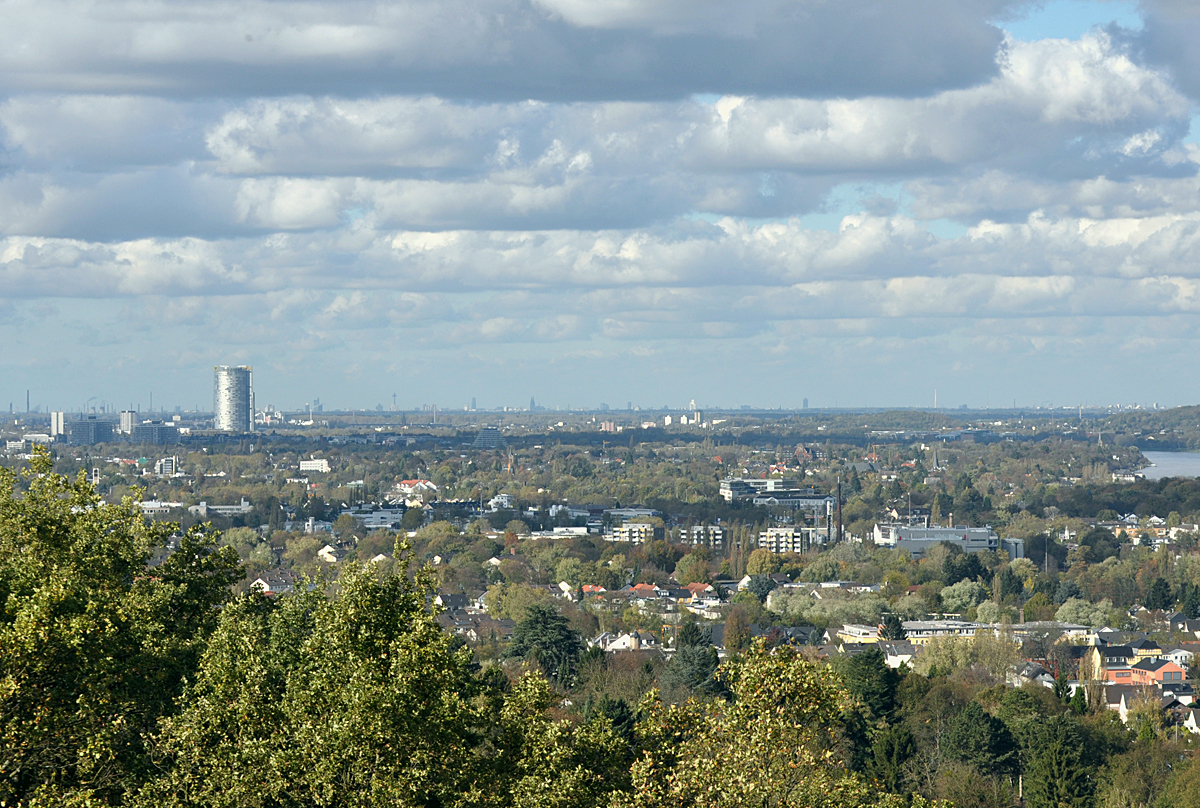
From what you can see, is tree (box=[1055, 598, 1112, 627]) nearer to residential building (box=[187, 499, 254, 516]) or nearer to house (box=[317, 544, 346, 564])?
house (box=[317, 544, 346, 564])

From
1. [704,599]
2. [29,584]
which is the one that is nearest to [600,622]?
[704,599]

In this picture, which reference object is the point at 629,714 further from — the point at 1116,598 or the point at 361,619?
the point at 1116,598

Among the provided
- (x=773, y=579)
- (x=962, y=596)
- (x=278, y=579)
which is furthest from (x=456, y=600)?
(x=962, y=596)

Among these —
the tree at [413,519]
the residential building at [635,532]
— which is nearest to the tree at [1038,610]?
the residential building at [635,532]

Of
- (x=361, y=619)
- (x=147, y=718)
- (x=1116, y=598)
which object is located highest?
(x=361, y=619)

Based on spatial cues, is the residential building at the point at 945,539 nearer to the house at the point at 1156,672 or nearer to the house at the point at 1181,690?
the house at the point at 1156,672

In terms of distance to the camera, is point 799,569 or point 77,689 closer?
point 77,689
